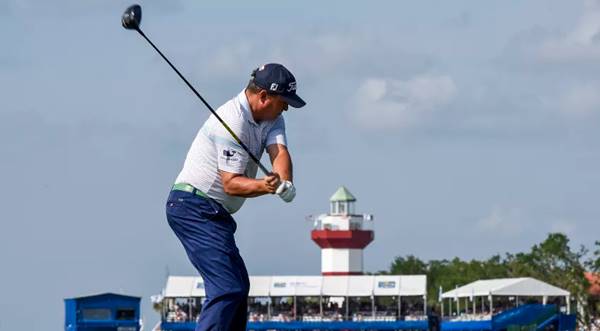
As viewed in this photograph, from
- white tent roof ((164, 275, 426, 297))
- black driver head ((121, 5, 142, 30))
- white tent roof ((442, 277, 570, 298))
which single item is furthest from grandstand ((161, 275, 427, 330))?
black driver head ((121, 5, 142, 30))

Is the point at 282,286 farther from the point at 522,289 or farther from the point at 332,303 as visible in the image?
the point at 522,289

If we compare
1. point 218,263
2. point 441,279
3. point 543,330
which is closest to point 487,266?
point 441,279

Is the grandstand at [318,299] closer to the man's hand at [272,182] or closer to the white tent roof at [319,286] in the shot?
the white tent roof at [319,286]

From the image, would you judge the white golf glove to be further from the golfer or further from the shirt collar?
the shirt collar

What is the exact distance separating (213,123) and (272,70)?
645mm

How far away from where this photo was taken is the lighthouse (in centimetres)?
14188

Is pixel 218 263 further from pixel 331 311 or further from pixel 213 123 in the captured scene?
pixel 331 311

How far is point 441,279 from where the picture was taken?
147250 mm

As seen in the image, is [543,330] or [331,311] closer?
[543,330]

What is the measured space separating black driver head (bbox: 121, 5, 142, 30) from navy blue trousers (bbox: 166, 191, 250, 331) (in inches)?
64.2

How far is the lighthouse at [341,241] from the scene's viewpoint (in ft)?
465

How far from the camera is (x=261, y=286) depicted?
106 m

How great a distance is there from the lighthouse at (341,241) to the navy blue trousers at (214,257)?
127084 mm

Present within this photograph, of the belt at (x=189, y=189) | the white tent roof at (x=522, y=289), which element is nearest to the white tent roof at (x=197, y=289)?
the white tent roof at (x=522, y=289)
